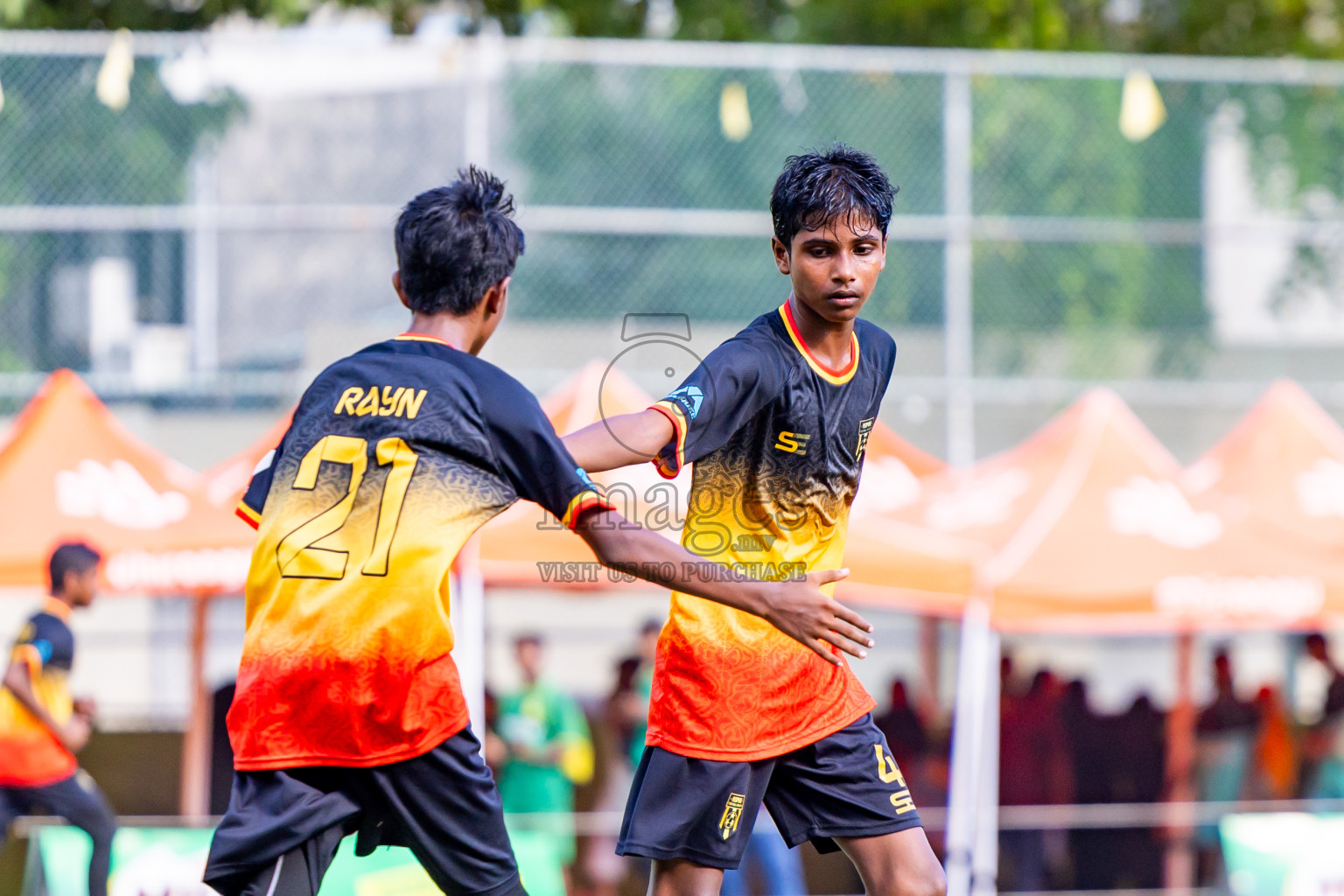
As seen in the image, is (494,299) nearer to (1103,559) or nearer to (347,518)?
(347,518)

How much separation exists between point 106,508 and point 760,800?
505 cm

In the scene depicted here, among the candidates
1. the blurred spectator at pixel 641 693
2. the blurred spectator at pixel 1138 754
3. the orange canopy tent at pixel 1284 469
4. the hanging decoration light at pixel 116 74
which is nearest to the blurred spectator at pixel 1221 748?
the blurred spectator at pixel 1138 754

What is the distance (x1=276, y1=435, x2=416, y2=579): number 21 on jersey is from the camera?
9.74ft

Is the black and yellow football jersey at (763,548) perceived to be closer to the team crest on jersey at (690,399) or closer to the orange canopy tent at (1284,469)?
the team crest on jersey at (690,399)

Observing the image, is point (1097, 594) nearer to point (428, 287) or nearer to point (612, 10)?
point (428, 287)

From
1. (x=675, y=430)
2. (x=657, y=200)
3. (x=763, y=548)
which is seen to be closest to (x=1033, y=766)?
(x=657, y=200)

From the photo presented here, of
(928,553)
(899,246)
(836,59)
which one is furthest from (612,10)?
(928,553)

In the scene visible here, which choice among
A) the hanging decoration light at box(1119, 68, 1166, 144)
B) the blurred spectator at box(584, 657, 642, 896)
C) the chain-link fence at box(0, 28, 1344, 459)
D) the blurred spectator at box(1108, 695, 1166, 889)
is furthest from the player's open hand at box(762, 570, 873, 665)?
the hanging decoration light at box(1119, 68, 1166, 144)

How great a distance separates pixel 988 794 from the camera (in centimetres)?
855

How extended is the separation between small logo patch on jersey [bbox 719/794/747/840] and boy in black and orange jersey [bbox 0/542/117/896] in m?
3.98

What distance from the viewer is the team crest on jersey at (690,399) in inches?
127

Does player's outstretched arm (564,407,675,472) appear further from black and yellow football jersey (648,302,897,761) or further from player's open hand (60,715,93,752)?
player's open hand (60,715,93,752)

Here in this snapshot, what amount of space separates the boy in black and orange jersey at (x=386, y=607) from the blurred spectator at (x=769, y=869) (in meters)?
4.87

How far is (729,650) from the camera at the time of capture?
11.3ft
